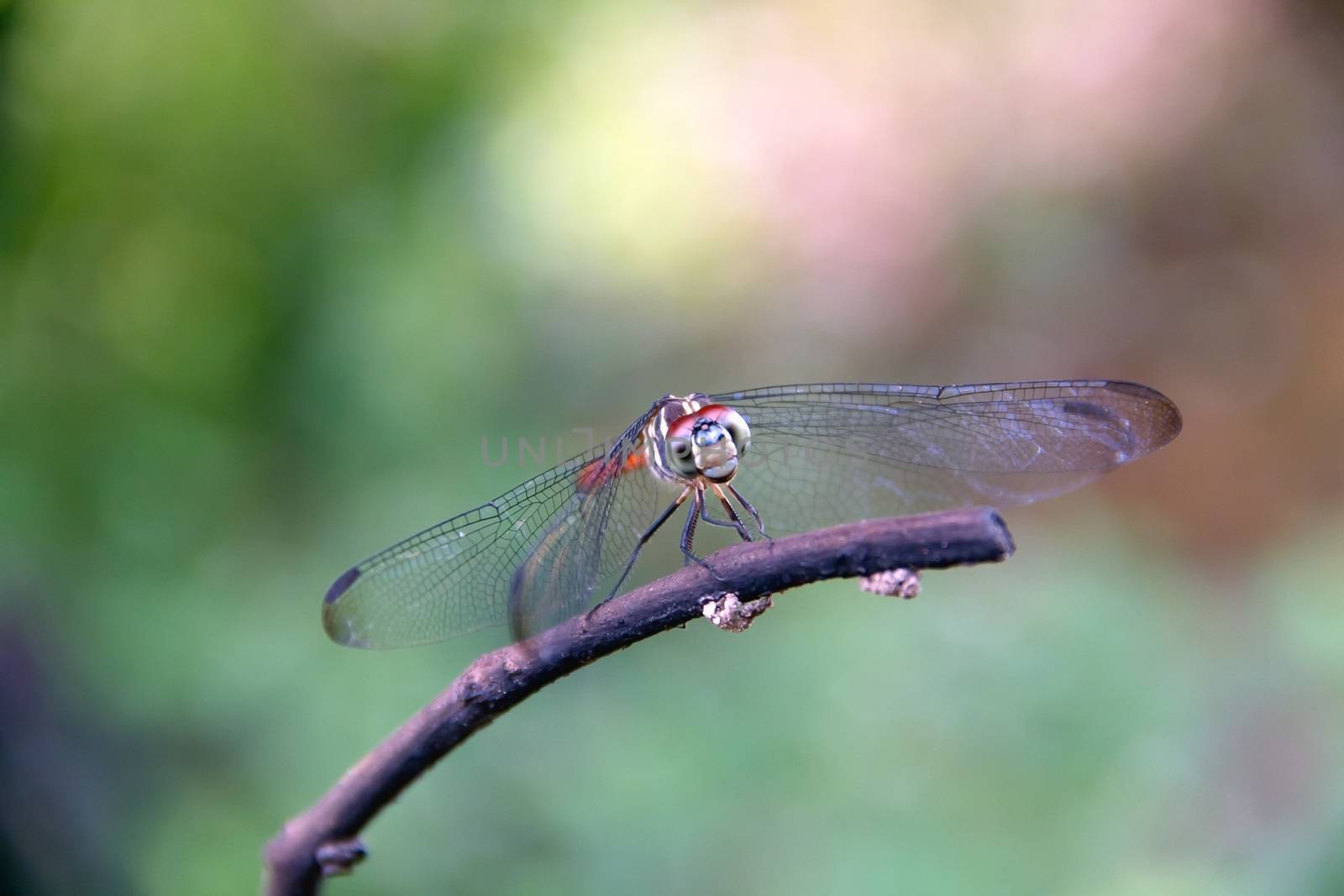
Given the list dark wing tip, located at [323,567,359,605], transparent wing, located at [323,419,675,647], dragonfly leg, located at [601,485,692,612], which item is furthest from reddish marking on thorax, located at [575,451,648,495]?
dark wing tip, located at [323,567,359,605]

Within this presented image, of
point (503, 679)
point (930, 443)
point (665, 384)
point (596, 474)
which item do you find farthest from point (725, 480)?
point (665, 384)

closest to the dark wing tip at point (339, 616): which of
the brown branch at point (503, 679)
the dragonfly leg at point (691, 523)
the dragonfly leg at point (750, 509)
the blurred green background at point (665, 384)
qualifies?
the brown branch at point (503, 679)

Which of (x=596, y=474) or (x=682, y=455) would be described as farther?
(x=596, y=474)

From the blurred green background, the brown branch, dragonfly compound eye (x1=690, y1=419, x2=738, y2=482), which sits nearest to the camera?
the brown branch

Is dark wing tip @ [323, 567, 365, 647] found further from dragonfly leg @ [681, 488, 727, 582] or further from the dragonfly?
dragonfly leg @ [681, 488, 727, 582]

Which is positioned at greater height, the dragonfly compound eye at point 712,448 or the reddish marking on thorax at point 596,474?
the reddish marking on thorax at point 596,474

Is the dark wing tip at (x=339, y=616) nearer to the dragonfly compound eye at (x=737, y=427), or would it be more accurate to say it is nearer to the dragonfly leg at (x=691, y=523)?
the dragonfly leg at (x=691, y=523)

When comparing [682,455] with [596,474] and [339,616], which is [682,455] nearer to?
[596,474]
